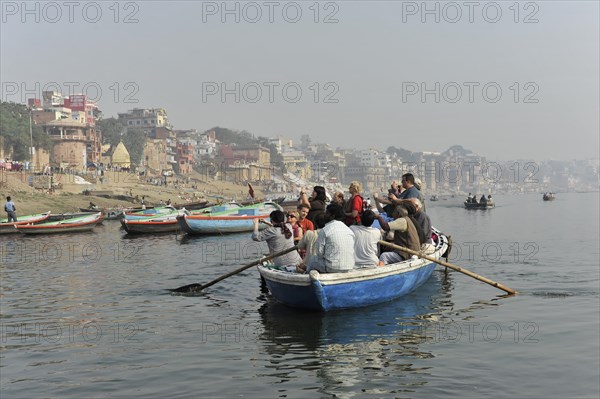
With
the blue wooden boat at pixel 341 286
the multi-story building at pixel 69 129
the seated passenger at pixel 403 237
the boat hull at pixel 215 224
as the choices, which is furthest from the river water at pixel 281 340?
the multi-story building at pixel 69 129

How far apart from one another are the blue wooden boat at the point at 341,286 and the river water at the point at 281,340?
0.97 feet

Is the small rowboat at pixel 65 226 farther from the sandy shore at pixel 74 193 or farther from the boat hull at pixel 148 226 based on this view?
the sandy shore at pixel 74 193

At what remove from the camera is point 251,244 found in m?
32.3

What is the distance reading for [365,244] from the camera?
1313 cm

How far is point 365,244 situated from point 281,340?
2.74 m

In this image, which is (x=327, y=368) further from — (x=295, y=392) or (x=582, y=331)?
(x=582, y=331)

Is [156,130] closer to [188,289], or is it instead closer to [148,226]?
[148,226]

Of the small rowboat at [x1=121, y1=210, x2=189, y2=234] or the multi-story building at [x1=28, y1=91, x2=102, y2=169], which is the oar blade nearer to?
the small rowboat at [x1=121, y1=210, x2=189, y2=234]

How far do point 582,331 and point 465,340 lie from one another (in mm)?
2675

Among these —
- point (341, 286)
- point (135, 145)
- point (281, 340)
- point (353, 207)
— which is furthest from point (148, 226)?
point (135, 145)

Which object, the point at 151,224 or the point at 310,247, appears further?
the point at 151,224

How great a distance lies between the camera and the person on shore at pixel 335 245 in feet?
40.8

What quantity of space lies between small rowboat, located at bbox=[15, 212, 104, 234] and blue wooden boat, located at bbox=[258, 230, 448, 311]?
26.7m

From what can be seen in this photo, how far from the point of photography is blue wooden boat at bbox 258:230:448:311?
1262cm
